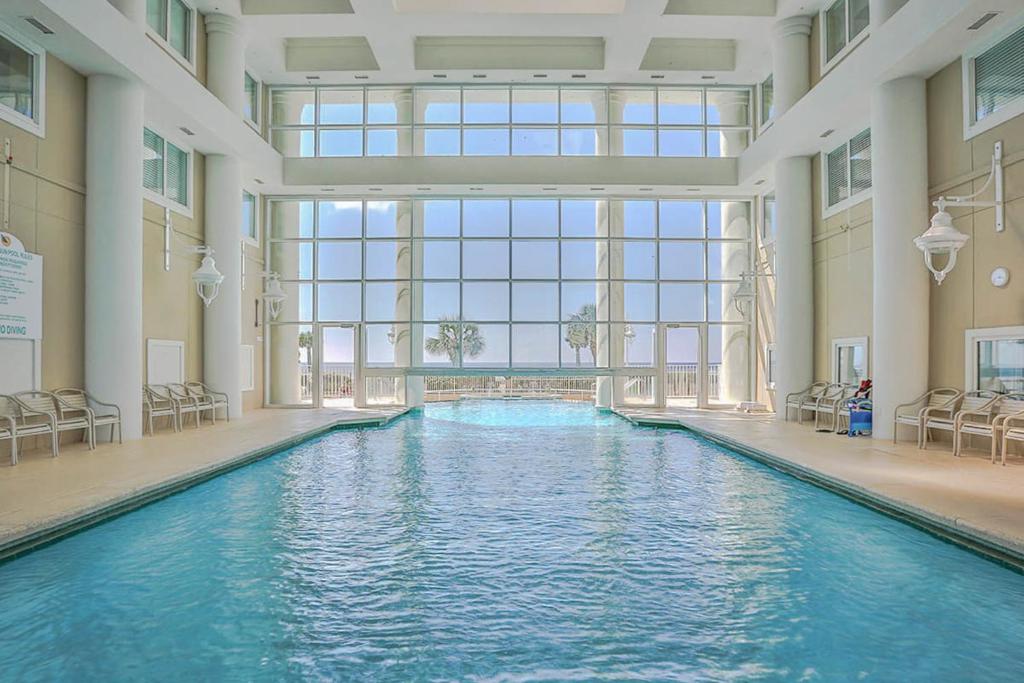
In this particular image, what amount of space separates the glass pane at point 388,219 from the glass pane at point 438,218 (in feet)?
1.08

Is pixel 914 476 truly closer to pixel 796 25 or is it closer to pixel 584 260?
pixel 796 25

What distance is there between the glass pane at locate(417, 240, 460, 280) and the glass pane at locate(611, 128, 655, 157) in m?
4.38

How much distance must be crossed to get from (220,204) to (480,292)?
615 centimetres

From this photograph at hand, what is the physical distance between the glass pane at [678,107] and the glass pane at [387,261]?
6.63m

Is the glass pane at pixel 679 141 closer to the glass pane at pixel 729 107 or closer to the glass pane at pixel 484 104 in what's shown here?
the glass pane at pixel 729 107

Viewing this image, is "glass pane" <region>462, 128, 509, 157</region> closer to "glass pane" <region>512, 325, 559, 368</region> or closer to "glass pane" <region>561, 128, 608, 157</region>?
"glass pane" <region>561, 128, 608, 157</region>

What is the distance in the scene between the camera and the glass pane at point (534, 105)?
16.2 metres

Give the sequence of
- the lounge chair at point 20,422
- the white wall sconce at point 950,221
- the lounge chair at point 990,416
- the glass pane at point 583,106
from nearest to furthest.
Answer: the lounge chair at point 20,422 < the lounge chair at point 990,416 < the white wall sconce at point 950,221 < the glass pane at point 583,106

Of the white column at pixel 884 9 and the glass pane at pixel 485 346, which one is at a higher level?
the white column at pixel 884 9

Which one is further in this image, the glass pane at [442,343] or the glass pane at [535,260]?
the glass pane at [535,260]

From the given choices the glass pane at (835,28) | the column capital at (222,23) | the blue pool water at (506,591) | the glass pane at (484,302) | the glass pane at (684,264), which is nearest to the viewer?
A: the blue pool water at (506,591)

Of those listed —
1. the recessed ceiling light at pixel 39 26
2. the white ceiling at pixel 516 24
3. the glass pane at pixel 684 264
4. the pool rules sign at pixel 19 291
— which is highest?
the white ceiling at pixel 516 24

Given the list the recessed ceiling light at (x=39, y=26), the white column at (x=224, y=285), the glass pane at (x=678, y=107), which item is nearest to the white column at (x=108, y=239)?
the recessed ceiling light at (x=39, y=26)

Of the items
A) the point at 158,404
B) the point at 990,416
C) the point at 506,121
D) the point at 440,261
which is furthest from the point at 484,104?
the point at 990,416
